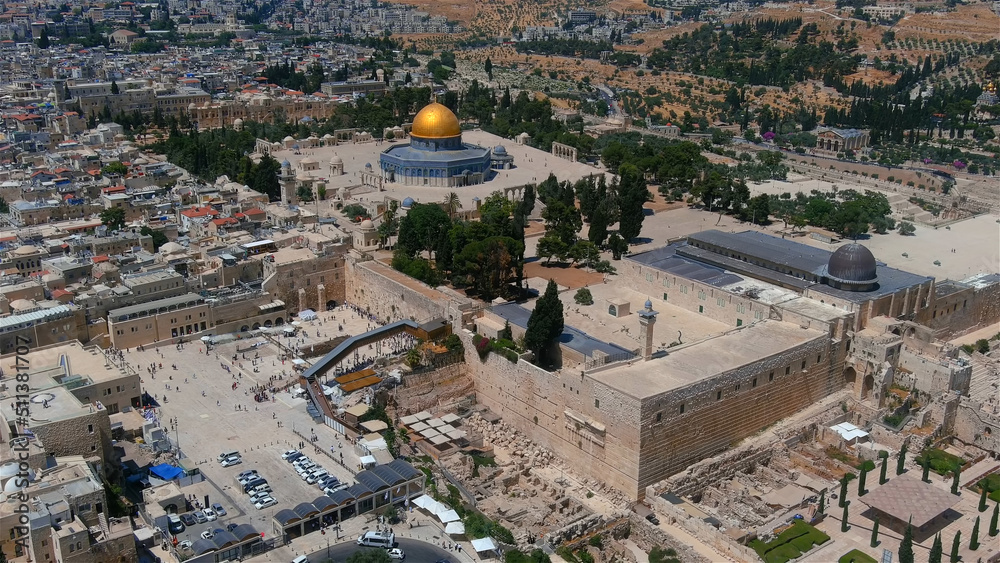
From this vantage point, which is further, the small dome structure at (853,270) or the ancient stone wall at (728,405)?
the small dome structure at (853,270)

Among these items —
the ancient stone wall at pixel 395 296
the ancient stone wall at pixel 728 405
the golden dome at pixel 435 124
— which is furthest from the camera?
the golden dome at pixel 435 124

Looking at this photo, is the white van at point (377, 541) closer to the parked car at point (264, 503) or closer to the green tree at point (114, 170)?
the parked car at point (264, 503)

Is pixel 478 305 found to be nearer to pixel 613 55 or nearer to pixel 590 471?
pixel 590 471

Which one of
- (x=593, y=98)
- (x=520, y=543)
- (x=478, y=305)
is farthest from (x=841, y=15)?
(x=520, y=543)

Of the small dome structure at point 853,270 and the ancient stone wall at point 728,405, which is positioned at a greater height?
the small dome structure at point 853,270

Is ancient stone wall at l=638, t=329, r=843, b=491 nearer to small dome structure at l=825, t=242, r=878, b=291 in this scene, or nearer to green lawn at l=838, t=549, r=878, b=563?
small dome structure at l=825, t=242, r=878, b=291

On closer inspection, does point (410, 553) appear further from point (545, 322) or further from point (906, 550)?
point (906, 550)

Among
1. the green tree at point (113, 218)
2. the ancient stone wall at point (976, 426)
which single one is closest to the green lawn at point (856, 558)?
the ancient stone wall at point (976, 426)
